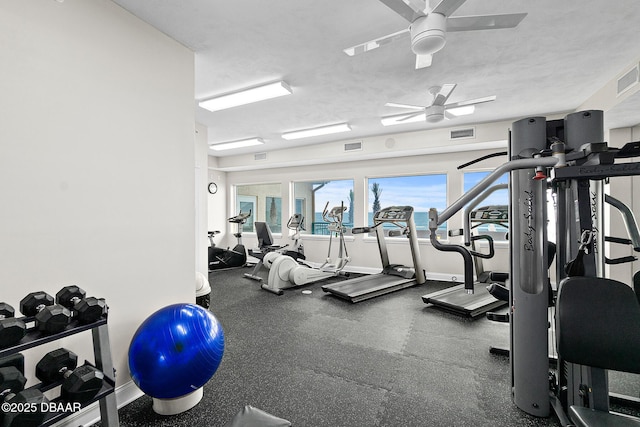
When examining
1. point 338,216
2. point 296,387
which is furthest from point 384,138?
point 296,387

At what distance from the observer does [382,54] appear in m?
2.84

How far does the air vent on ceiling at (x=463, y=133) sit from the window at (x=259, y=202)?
4.54 m

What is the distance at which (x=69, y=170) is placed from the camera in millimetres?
1757

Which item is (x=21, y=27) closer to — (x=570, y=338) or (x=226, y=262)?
(x=570, y=338)

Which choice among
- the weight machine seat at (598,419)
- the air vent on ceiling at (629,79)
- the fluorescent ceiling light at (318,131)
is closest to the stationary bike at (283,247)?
the fluorescent ceiling light at (318,131)

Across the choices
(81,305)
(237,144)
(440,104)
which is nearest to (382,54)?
(440,104)

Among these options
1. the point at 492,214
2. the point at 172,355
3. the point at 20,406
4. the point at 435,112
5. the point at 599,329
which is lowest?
the point at 172,355

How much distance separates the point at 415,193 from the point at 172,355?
5.42 m

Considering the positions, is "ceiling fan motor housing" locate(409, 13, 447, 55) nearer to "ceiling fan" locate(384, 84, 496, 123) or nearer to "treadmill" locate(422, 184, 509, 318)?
"ceiling fan" locate(384, 84, 496, 123)

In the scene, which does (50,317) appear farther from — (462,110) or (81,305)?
(462,110)

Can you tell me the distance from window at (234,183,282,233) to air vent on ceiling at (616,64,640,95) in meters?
6.57

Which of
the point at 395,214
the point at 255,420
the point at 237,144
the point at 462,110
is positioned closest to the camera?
the point at 255,420

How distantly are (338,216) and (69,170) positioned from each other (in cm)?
453

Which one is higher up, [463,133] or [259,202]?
[463,133]
